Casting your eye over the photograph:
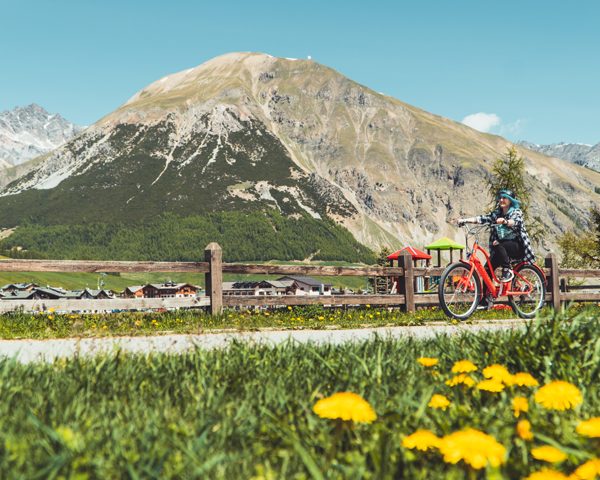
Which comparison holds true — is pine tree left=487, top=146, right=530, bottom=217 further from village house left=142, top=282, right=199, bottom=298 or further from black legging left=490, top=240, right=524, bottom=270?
village house left=142, top=282, right=199, bottom=298

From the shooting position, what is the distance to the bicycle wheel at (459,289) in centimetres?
1134

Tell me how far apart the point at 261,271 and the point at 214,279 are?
167 centimetres

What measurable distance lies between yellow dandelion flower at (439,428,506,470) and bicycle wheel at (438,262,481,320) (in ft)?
31.7

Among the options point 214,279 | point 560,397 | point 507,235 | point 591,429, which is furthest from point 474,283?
point 591,429

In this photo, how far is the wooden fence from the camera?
38.6 ft

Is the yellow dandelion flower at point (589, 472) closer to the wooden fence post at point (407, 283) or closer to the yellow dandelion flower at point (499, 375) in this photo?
the yellow dandelion flower at point (499, 375)

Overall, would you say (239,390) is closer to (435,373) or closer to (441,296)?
(435,373)

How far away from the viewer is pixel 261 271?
553 inches

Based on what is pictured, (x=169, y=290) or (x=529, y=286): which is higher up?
(x=529, y=286)

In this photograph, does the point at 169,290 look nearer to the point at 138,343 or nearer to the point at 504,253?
the point at 504,253

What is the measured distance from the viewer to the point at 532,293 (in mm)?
12516

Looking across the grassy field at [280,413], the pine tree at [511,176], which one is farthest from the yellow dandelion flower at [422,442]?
the pine tree at [511,176]

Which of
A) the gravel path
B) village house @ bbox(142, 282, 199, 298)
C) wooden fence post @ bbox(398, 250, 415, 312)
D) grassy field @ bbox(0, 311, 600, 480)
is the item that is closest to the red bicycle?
the gravel path

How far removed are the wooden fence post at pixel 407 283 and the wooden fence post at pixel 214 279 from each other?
4.85 meters
